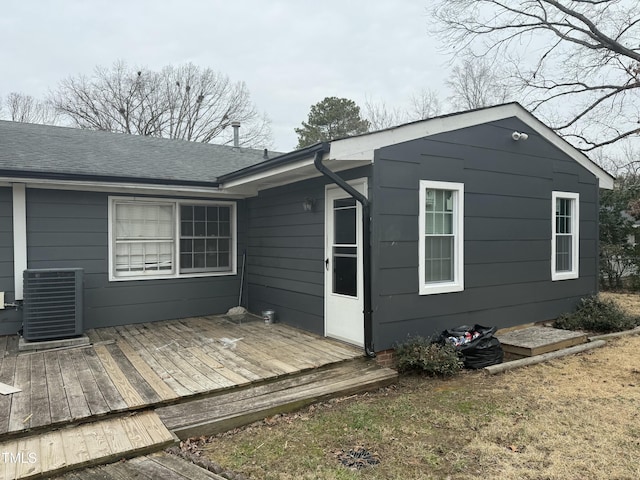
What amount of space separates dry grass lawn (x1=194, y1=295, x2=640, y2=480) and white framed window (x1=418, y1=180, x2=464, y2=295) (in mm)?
1227

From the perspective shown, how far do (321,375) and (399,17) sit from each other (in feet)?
34.5

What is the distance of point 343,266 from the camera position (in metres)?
5.14

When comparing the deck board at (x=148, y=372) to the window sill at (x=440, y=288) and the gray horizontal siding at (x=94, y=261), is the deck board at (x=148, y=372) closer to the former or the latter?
the gray horizontal siding at (x=94, y=261)

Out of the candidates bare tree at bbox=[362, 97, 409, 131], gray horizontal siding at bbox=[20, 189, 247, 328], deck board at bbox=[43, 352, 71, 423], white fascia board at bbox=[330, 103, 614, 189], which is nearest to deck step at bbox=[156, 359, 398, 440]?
deck board at bbox=[43, 352, 71, 423]

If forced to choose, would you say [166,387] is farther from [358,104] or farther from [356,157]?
[358,104]

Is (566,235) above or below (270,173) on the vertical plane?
below

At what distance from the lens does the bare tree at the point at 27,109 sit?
1836cm

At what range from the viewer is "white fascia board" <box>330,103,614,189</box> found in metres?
4.35

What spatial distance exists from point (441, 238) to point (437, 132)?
1.29 meters

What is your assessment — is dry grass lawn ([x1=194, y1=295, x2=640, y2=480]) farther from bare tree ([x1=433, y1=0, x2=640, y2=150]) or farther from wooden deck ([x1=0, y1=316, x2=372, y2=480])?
bare tree ([x1=433, y1=0, x2=640, y2=150])

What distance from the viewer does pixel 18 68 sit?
1678 cm

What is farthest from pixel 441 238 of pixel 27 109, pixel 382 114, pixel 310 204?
pixel 27 109

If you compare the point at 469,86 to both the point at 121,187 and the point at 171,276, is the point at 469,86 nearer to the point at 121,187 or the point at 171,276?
the point at 171,276

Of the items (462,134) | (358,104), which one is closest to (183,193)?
(462,134)
